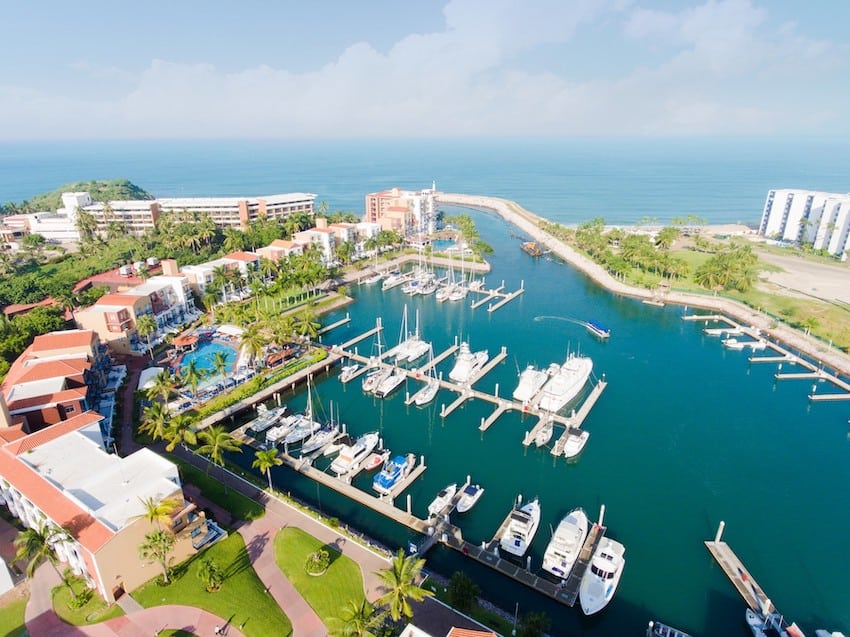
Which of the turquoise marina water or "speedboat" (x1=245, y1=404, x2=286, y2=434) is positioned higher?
"speedboat" (x1=245, y1=404, x2=286, y2=434)

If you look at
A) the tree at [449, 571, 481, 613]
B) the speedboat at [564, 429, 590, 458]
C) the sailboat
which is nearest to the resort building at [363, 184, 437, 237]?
the sailboat

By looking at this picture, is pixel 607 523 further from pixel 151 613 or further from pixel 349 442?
pixel 151 613

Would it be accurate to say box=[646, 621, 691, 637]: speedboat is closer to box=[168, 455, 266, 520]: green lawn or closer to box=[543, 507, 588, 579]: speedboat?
box=[543, 507, 588, 579]: speedboat

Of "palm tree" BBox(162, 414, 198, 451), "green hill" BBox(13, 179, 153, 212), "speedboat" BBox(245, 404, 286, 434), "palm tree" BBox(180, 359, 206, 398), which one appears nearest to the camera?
"palm tree" BBox(162, 414, 198, 451)

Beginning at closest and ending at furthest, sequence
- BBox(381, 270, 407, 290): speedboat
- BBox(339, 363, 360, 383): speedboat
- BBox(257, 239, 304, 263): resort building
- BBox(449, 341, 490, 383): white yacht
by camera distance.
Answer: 1. BBox(449, 341, 490, 383): white yacht
2. BBox(339, 363, 360, 383): speedboat
3. BBox(257, 239, 304, 263): resort building
4. BBox(381, 270, 407, 290): speedboat

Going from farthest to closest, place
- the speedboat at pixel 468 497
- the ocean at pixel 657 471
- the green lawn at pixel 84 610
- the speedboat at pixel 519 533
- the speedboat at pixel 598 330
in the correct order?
1. the speedboat at pixel 598 330
2. the speedboat at pixel 468 497
3. the speedboat at pixel 519 533
4. the ocean at pixel 657 471
5. the green lawn at pixel 84 610

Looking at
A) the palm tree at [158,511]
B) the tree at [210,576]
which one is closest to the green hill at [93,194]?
the palm tree at [158,511]

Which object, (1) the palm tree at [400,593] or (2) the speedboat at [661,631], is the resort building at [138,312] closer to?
(1) the palm tree at [400,593]
